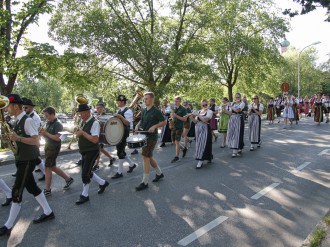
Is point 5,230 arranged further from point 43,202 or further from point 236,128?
point 236,128

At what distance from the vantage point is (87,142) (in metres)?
5.90

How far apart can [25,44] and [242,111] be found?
11.1m

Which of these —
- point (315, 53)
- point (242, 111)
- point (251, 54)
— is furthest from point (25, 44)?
point (315, 53)

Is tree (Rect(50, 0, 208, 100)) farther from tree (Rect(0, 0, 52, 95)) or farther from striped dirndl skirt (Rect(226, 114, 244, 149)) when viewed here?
striped dirndl skirt (Rect(226, 114, 244, 149))

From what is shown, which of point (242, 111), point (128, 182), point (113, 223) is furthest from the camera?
point (242, 111)

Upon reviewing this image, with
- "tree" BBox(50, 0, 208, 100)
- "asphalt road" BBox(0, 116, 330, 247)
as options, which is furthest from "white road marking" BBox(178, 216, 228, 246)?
"tree" BBox(50, 0, 208, 100)

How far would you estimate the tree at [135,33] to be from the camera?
59.8ft

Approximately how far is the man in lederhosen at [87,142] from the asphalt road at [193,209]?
45 cm

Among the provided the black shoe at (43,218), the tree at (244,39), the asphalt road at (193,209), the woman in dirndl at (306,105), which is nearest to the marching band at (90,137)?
the black shoe at (43,218)

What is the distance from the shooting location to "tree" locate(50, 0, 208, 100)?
18.2 meters

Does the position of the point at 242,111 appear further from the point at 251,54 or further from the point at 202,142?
the point at 251,54

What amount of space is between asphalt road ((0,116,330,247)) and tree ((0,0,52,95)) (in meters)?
6.22

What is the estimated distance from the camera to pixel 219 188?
22.1 feet

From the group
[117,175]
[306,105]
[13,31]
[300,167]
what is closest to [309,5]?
[300,167]
